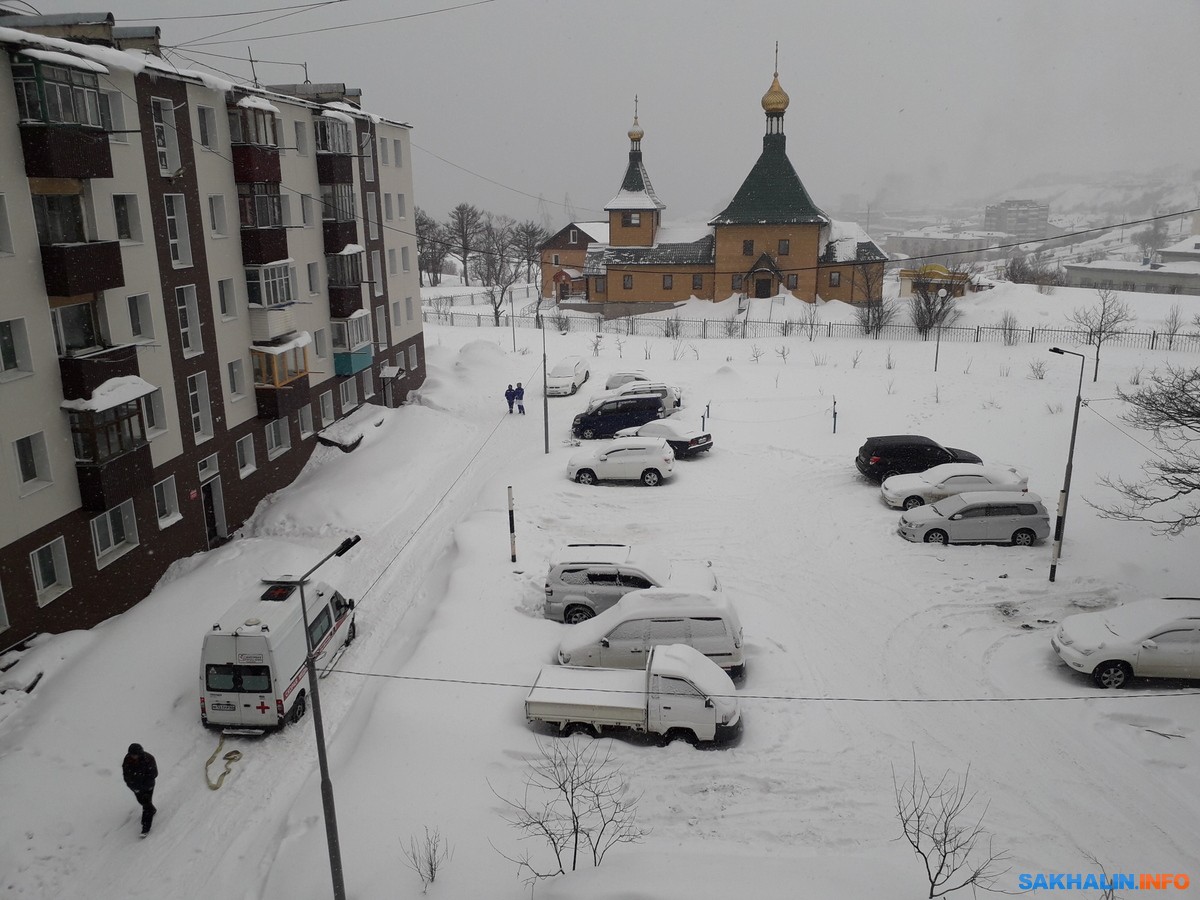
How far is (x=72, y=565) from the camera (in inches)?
696

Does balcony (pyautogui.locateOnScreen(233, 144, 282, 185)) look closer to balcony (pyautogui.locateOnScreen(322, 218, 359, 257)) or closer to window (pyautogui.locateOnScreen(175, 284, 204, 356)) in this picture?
window (pyautogui.locateOnScreen(175, 284, 204, 356))

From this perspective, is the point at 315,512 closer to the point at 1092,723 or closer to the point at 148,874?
the point at 148,874

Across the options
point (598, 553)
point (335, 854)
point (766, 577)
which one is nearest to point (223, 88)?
point (598, 553)

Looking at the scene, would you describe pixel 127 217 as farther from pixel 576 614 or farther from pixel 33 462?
pixel 576 614

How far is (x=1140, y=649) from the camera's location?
49.0ft

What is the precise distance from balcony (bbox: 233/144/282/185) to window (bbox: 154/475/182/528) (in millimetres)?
8851

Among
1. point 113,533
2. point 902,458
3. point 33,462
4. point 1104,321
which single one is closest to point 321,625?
point 113,533

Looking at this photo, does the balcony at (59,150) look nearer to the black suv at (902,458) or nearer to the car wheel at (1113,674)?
the black suv at (902,458)

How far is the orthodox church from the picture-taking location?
57.3 m

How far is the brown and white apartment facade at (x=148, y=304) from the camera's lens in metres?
16.3

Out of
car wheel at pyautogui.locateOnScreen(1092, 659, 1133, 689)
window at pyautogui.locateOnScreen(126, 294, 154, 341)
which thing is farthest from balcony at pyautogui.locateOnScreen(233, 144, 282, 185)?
car wheel at pyautogui.locateOnScreen(1092, 659, 1133, 689)

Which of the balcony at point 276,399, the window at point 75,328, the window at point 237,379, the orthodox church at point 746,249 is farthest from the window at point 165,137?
the orthodox church at point 746,249

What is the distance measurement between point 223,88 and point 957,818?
78.5ft

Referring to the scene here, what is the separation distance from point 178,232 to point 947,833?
21830 millimetres
